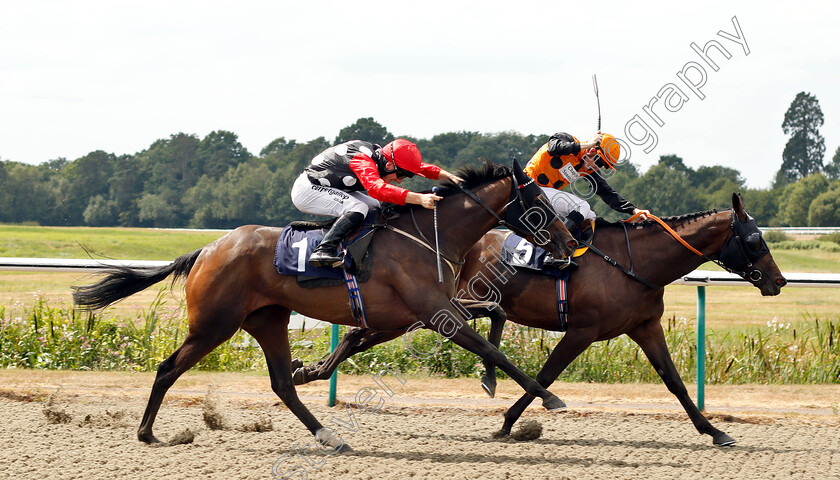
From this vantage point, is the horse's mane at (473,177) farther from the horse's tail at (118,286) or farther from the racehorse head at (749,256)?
the horse's tail at (118,286)

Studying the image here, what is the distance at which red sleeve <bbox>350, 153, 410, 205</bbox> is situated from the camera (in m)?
4.88

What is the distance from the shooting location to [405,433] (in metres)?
5.64

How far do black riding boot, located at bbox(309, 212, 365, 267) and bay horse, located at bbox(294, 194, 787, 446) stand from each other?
3.00 feet

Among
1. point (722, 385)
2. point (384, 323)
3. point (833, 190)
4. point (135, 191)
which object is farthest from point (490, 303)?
point (833, 190)

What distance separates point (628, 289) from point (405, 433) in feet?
5.70

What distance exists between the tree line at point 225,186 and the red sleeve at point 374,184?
2737 centimetres

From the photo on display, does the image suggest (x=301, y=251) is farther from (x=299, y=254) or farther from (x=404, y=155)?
(x=404, y=155)

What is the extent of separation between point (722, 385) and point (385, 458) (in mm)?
3720

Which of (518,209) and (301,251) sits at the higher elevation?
(518,209)

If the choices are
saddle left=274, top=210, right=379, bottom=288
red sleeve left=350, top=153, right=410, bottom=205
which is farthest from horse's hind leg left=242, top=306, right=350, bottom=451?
red sleeve left=350, top=153, right=410, bottom=205

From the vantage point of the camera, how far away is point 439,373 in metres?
7.70

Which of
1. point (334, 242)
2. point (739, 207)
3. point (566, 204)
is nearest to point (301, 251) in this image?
point (334, 242)

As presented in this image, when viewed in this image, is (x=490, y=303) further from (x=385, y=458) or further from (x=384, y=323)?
(x=385, y=458)

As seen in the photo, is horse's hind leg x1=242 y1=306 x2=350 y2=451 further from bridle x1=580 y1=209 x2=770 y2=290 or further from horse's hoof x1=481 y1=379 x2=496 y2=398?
bridle x1=580 y1=209 x2=770 y2=290
